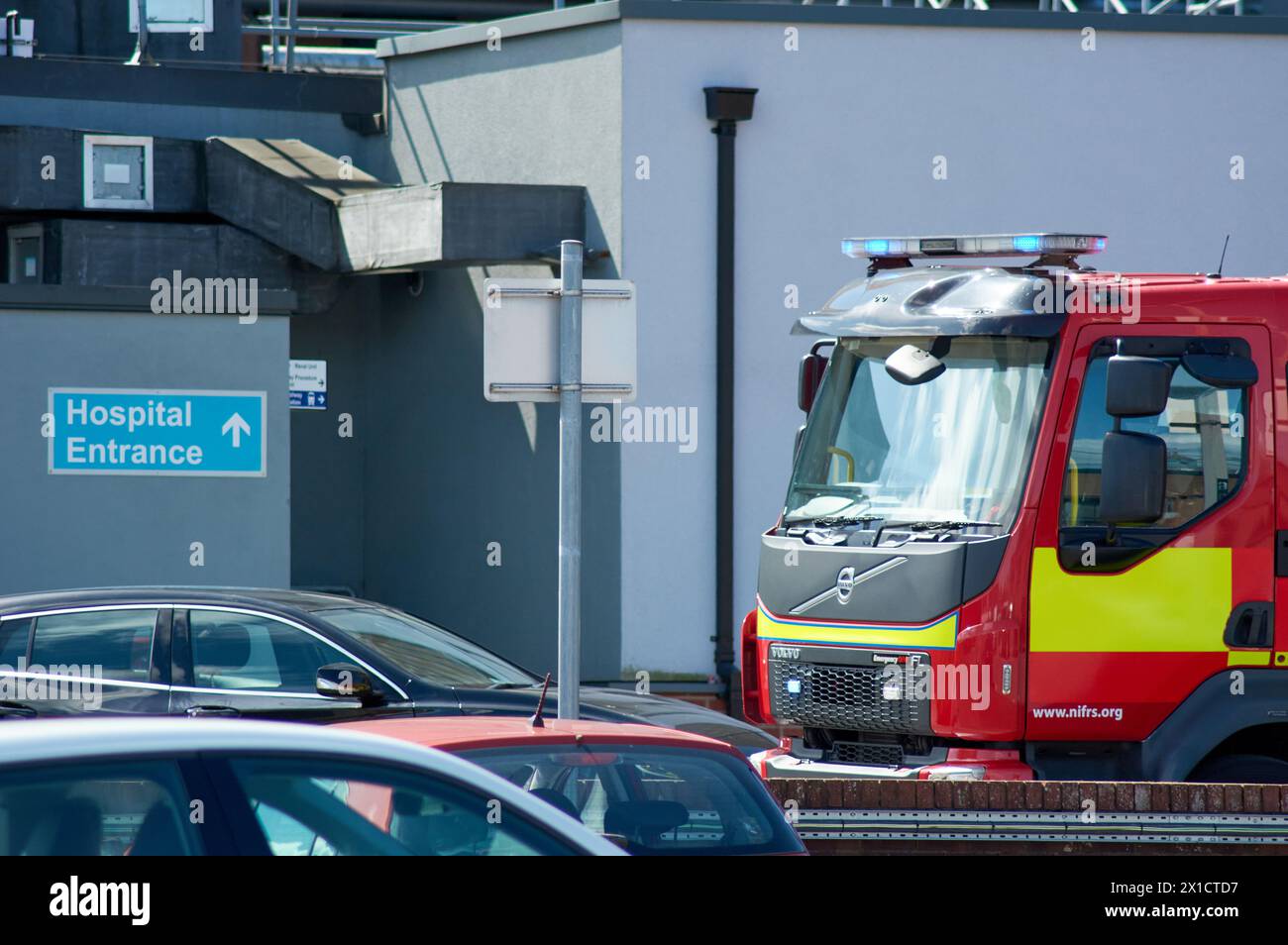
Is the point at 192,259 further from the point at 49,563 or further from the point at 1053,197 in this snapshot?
the point at 1053,197

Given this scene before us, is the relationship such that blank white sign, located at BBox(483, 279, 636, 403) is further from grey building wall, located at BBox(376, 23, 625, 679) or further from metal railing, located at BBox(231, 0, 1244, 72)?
metal railing, located at BBox(231, 0, 1244, 72)

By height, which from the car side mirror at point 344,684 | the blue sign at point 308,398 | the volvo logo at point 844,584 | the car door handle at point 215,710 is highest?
the blue sign at point 308,398

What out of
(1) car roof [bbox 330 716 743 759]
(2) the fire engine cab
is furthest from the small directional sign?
(1) car roof [bbox 330 716 743 759]

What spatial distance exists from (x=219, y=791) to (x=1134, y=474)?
498cm

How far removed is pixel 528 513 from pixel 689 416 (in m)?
1.81

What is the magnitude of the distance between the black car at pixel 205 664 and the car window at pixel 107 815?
15.2 ft

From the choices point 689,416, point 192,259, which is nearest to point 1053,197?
point 689,416

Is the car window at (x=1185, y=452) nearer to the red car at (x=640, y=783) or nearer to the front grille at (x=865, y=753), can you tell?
the front grille at (x=865, y=753)

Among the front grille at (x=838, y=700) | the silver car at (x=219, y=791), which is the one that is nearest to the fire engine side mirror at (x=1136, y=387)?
the front grille at (x=838, y=700)

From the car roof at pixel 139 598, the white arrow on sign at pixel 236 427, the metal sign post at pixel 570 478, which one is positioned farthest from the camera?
the white arrow on sign at pixel 236 427

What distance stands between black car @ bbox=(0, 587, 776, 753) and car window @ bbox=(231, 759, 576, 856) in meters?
4.37

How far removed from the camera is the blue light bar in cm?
841

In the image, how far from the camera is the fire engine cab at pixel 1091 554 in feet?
25.1
